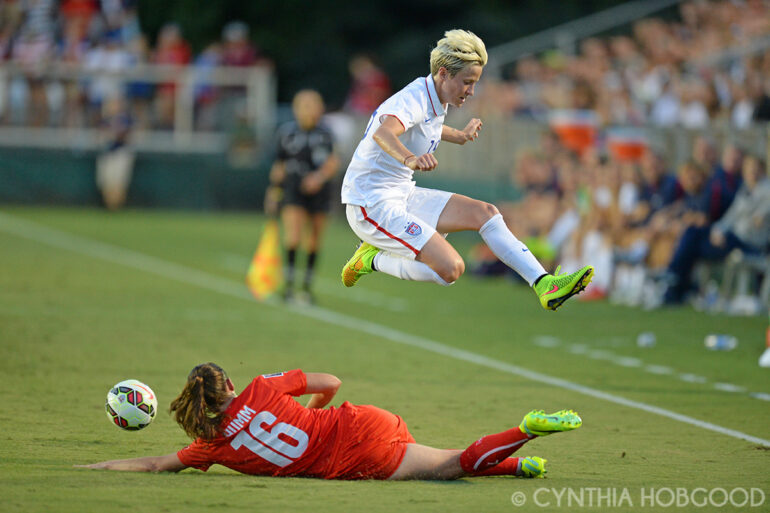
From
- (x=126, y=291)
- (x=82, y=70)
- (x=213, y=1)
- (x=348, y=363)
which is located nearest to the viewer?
(x=348, y=363)

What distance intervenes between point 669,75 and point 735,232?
18.2ft

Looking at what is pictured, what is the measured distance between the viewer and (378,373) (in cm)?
1112

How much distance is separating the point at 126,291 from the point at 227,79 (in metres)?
15.5

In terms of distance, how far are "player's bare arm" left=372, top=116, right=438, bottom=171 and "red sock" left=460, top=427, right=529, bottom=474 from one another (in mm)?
1720

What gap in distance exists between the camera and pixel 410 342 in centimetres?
1325

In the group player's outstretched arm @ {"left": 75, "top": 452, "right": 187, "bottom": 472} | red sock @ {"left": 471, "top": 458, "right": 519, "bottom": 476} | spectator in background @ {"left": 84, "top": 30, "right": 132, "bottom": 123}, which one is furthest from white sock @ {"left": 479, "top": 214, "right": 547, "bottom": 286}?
spectator in background @ {"left": 84, "top": 30, "right": 132, "bottom": 123}

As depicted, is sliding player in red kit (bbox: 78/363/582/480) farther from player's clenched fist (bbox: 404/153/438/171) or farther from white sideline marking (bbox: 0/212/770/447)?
white sideline marking (bbox: 0/212/770/447)

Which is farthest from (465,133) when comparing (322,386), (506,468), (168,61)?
(168,61)

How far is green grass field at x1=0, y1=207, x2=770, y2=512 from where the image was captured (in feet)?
22.4

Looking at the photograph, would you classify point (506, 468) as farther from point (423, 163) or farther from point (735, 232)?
point (735, 232)

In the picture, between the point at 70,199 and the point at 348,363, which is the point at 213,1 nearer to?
the point at 70,199

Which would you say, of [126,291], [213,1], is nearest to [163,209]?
[213,1]

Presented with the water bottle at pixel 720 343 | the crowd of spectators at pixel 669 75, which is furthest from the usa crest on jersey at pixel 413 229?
the crowd of spectators at pixel 669 75

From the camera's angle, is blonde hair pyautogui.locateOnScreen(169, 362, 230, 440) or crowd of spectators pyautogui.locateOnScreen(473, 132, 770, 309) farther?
crowd of spectators pyautogui.locateOnScreen(473, 132, 770, 309)
